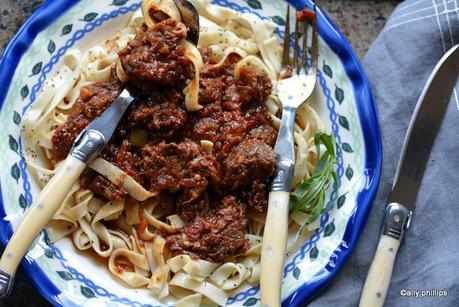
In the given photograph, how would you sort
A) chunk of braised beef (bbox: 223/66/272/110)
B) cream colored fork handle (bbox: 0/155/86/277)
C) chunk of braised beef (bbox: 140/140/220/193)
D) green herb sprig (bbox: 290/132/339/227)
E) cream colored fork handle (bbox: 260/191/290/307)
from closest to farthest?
cream colored fork handle (bbox: 0/155/86/277)
cream colored fork handle (bbox: 260/191/290/307)
chunk of braised beef (bbox: 140/140/220/193)
green herb sprig (bbox: 290/132/339/227)
chunk of braised beef (bbox: 223/66/272/110)

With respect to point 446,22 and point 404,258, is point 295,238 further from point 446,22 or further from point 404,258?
point 446,22

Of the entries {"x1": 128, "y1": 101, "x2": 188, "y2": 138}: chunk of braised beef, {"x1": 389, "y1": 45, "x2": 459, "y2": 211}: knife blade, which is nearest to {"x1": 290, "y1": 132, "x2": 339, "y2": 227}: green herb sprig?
{"x1": 389, "y1": 45, "x2": 459, "y2": 211}: knife blade

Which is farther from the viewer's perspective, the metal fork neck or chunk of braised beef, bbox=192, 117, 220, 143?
chunk of braised beef, bbox=192, 117, 220, 143

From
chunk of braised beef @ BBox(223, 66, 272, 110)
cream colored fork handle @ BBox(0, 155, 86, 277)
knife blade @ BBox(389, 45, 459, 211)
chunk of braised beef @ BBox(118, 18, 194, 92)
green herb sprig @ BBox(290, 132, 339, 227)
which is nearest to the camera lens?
cream colored fork handle @ BBox(0, 155, 86, 277)

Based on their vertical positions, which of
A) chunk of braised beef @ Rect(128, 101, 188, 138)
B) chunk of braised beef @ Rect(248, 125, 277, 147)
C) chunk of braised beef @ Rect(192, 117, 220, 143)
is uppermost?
chunk of braised beef @ Rect(128, 101, 188, 138)

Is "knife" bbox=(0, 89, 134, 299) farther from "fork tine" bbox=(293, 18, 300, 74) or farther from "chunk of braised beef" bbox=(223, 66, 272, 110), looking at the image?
"fork tine" bbox=(293, 18, 300, 74)

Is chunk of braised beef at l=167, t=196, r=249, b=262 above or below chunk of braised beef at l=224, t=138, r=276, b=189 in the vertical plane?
below

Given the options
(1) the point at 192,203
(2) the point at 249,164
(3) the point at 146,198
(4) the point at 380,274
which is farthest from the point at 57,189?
(4) the point at 380,274

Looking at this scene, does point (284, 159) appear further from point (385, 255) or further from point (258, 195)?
point (385, 255)
